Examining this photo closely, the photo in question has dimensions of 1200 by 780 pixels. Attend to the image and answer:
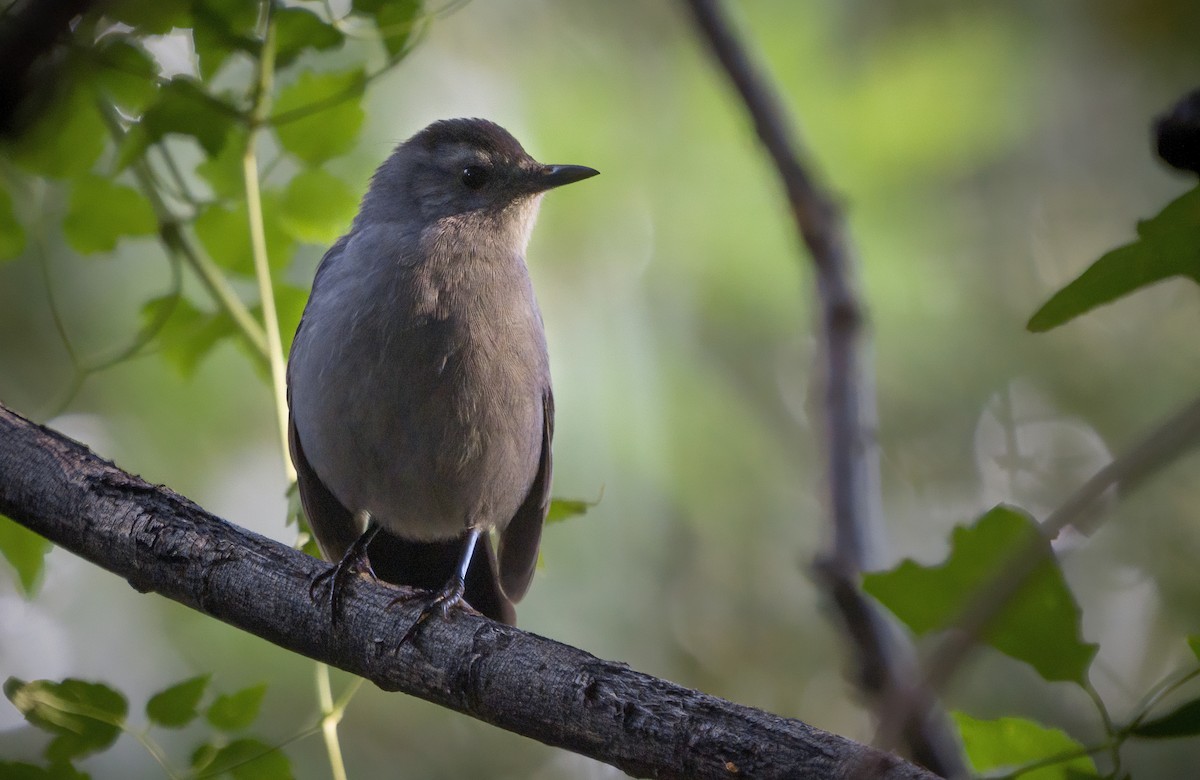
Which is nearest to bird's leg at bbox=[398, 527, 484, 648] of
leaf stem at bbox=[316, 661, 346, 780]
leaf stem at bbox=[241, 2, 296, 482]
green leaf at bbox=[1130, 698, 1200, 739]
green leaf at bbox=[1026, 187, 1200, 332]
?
leaf stem at bbox=[316, 661, 346, 780]

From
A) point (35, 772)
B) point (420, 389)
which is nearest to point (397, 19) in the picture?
point (420, 389)

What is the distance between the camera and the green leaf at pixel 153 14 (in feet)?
8.91

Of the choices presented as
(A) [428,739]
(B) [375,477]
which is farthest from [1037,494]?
(B) [375,477]

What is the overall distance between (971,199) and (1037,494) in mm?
2224

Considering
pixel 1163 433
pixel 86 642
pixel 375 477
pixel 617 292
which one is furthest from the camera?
pixel 617 292

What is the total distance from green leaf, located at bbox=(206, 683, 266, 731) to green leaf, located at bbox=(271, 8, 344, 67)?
1.82m

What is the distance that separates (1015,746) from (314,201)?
2775 millimetres

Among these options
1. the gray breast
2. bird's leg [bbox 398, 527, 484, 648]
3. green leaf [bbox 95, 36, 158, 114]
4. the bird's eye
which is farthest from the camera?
the bird's eye

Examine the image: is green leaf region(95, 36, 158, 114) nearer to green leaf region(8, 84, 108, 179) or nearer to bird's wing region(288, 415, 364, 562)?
green leaf region(8, 84, 108, 179)

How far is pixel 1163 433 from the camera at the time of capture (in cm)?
125

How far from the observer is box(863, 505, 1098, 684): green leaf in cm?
189

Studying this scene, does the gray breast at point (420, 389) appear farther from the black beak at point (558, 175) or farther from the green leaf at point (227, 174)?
the green leaf at point (227, 174)

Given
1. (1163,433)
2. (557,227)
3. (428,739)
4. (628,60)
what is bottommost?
(428,739)

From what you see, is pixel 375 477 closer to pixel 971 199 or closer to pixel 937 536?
pixel 937 536
